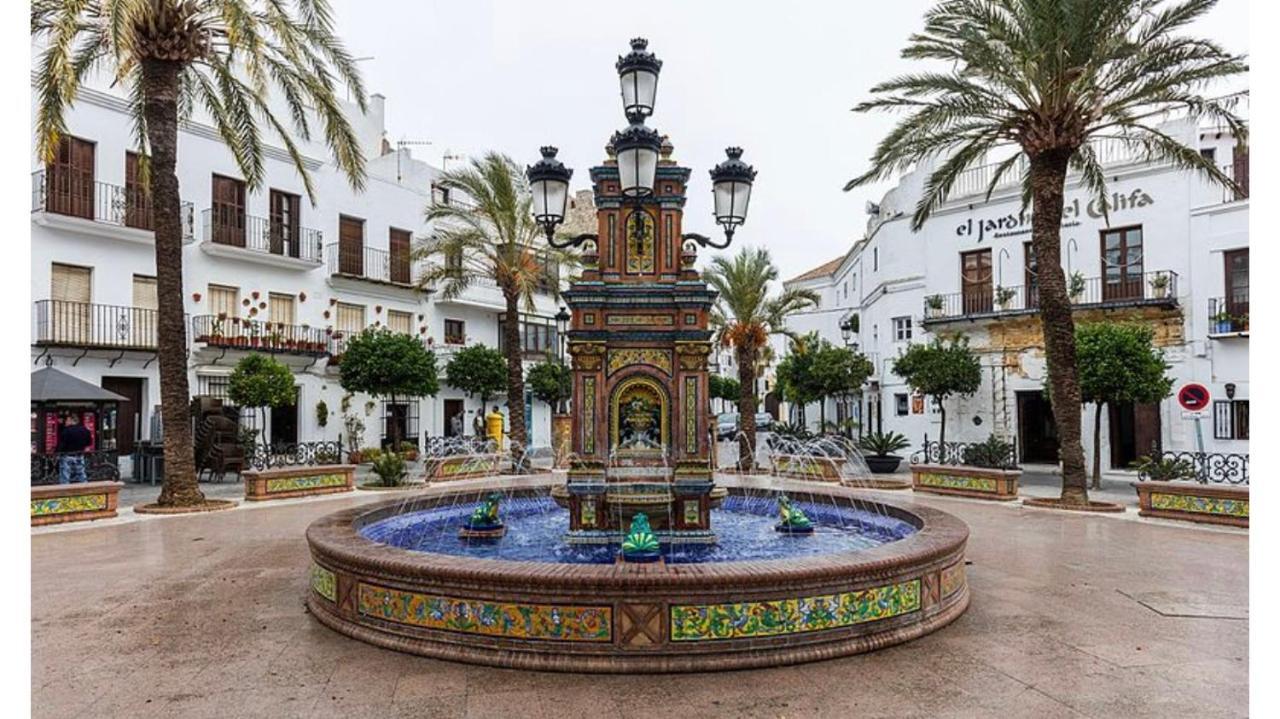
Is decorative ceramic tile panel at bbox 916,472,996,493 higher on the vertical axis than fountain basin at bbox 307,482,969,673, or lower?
lower

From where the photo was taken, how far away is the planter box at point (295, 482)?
1538 cm

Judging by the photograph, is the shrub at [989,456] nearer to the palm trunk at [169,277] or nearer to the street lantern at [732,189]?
the street lantern at [732,189]

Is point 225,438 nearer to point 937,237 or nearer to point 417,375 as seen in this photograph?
point 417,375

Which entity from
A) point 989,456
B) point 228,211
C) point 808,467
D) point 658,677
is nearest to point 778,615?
point 658,677

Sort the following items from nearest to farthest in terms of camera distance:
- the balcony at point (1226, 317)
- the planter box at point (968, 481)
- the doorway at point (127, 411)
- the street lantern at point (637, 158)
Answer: the street lantern at point (637, 158)
the planter box at point (968, 481)
the balcony at point (1226, 317)
the doorway at point (127, 411)

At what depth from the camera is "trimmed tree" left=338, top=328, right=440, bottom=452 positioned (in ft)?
74.5

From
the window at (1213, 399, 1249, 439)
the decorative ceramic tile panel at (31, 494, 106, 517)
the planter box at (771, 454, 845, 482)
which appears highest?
the window at (1213, 399, 1249, 439)

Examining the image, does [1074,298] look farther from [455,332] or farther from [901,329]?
[455,332]

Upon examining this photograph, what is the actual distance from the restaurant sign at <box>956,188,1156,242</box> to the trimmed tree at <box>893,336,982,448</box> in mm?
4155

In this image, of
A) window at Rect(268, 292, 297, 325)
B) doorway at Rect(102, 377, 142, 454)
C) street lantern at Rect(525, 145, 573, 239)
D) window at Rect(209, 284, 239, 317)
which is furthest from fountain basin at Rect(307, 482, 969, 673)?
window at Rect(268, 292, 297, 325)

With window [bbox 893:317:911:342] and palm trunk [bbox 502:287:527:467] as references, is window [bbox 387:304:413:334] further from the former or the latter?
window [bbox 893:317:911:342]

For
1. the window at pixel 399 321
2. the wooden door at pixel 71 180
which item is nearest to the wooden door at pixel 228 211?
the wooden door at pixel 71 180

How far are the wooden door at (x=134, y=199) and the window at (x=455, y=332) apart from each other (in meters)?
12.6

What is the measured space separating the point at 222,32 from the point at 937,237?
71.0 ft
